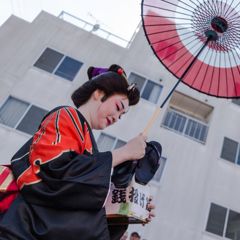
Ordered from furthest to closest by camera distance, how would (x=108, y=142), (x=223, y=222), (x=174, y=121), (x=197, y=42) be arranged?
(x=174, y=121), (x=108, y=142), (x=223, y=222), (x=197, y=42)

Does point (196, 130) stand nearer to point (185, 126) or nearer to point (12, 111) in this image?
point (185, 126)

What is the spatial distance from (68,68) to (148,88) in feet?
9.77

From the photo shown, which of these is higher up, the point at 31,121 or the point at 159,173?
the point at 159,173

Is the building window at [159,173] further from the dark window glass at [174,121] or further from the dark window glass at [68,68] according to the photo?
the dark window glass at [68,68]

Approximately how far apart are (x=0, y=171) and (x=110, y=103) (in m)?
0.84

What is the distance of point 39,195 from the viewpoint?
1101 mm

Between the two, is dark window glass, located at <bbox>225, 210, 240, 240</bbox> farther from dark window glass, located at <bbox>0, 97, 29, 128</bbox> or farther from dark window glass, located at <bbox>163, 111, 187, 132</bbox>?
dark window glass, located at <bbox>0, 97, 29, 128</bbox>

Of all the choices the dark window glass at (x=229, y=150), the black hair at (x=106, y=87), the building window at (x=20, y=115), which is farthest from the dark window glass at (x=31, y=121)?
the dark window glass at (x=229, y=150)

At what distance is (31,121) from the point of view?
6.83 metres

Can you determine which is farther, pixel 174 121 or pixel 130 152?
pixel 174 121

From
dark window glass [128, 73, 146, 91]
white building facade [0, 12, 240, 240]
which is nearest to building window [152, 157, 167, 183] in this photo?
white building facade [0, 12, 240, 240]

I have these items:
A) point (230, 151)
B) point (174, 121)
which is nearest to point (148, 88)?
point (174, 121)

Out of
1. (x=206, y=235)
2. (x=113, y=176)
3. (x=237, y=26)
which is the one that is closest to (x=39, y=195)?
(x=113, y=176)

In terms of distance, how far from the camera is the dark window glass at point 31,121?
22.1ft
